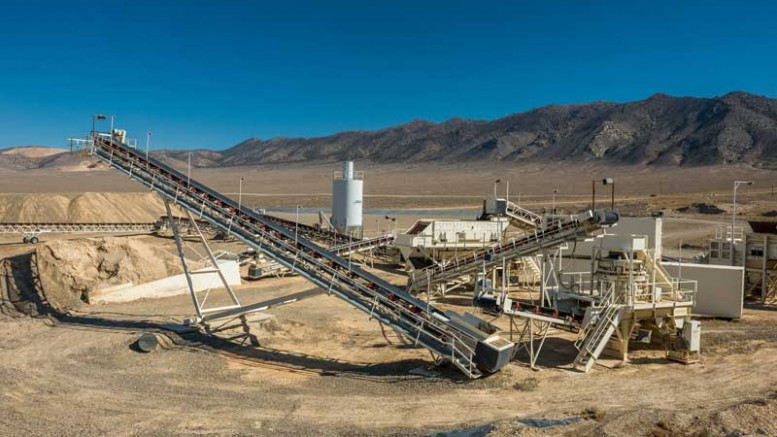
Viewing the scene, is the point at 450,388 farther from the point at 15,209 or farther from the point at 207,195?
the point at 15,209

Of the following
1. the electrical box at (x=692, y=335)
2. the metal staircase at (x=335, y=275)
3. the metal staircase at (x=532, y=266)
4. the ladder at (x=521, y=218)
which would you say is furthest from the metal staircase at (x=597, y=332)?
the ladder at (x=521, y=218)

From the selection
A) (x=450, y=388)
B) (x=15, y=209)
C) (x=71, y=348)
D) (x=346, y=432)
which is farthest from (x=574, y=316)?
(x=15, y=209)

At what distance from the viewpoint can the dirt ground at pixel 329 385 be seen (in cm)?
1358

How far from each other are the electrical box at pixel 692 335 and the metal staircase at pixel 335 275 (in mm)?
5726

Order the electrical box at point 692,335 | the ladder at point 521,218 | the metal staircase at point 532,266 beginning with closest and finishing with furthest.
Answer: the electrical box at point 692,335 < the metal staircase at point 532,266 < the ladder at point 521,218

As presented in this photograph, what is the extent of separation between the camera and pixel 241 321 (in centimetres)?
2212

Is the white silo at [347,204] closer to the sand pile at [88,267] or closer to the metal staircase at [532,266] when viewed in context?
the metal staircase at [532,266]

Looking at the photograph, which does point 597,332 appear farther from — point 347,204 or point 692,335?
point 347,204

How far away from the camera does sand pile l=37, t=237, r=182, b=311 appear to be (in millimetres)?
25734

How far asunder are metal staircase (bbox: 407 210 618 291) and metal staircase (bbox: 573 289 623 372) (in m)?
2.61

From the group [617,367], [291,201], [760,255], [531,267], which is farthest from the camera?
[291,201]

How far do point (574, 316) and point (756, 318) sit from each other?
11887 millimetres

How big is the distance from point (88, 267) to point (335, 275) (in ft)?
45.4

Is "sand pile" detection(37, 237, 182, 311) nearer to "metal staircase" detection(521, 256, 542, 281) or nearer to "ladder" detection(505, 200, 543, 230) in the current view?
"metal staircase" detection(521, 256, 542, 281)
